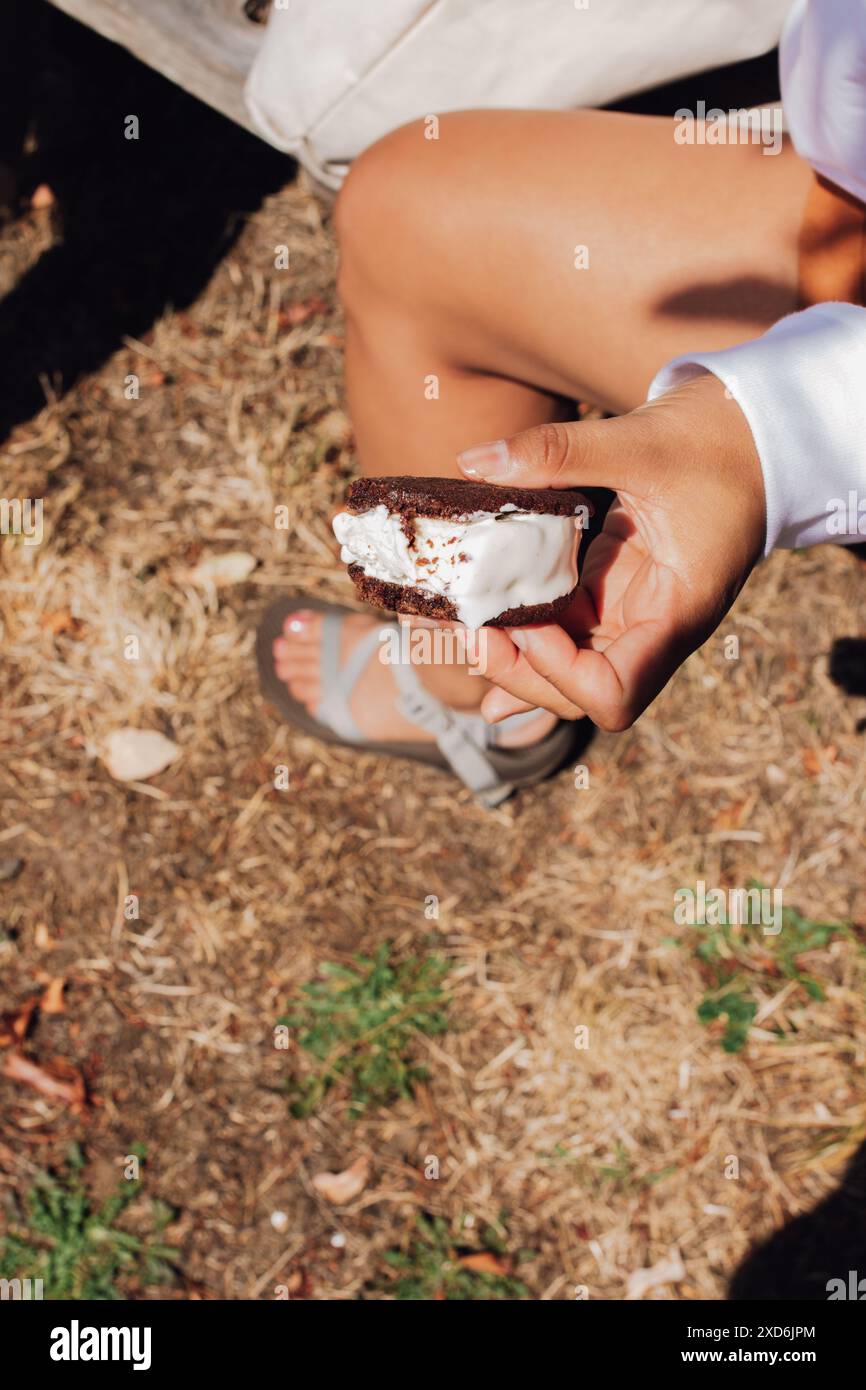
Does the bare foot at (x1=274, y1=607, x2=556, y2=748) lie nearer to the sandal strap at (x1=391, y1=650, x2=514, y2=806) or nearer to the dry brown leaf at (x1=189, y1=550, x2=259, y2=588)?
the sandal strap at (x1=391, y1=650, x2=514, y2=806)

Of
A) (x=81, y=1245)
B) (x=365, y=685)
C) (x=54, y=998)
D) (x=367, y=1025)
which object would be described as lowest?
(x=81, y=1245)

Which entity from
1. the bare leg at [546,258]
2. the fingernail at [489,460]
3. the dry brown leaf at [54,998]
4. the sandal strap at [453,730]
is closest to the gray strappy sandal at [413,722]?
the sandal strap at [453,730]

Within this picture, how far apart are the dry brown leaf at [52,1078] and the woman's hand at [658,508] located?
208cm

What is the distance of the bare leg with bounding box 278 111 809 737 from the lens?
1.85 metres

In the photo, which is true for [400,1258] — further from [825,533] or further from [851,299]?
[851,299]

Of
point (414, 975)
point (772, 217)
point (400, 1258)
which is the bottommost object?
point (400, 1258)

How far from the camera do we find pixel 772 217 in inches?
72.1

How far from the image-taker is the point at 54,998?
3.02 metres

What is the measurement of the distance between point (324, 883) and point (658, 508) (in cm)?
192

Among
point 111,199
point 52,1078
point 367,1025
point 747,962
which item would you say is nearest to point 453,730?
point 367,1025

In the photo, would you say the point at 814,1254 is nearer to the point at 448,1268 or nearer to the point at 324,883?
the point at 448,1268
